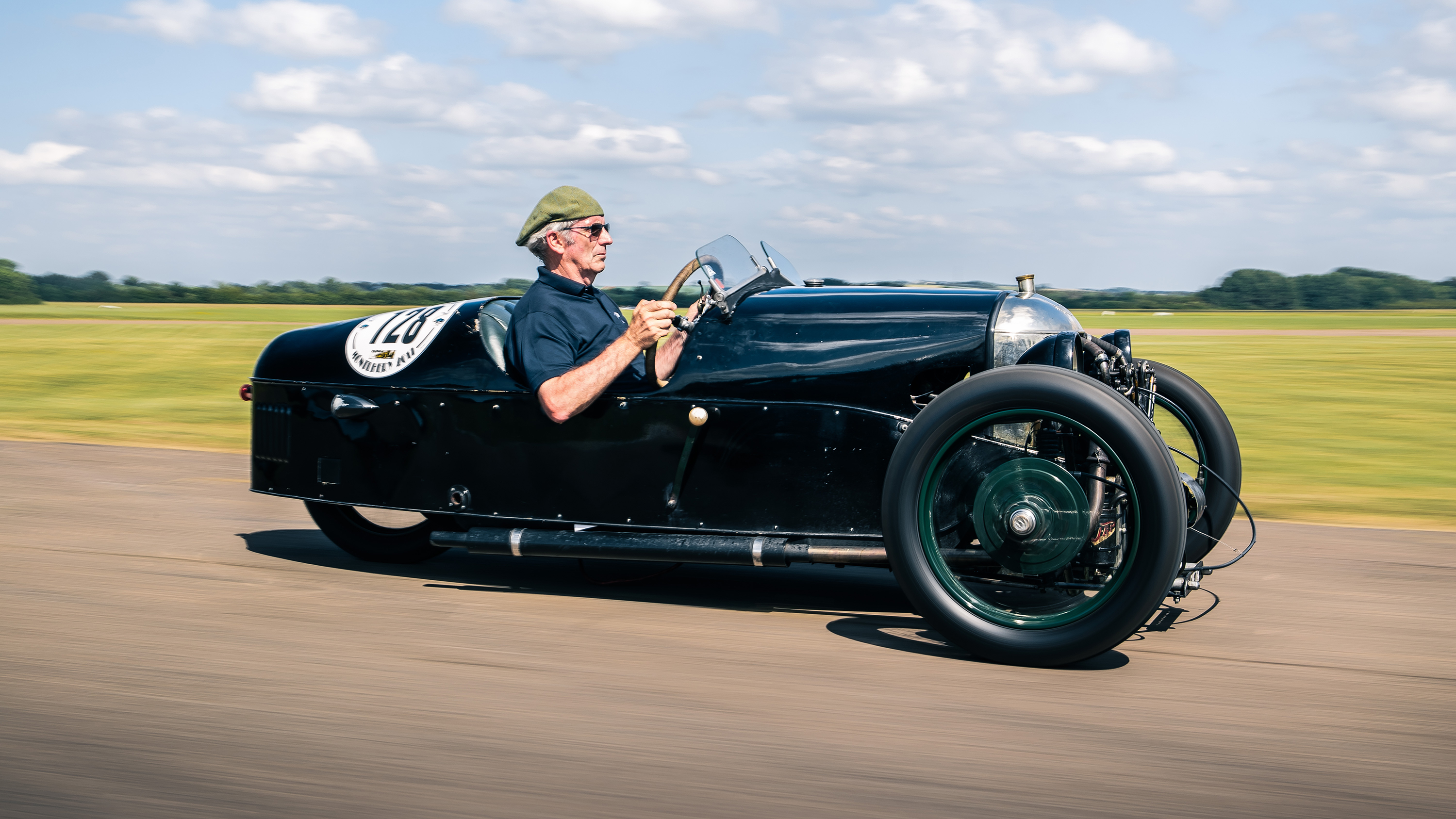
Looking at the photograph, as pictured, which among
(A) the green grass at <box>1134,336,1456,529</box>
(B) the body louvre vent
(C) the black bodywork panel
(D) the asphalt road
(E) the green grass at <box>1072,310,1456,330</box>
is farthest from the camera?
(E) the green grass at <box>1072,310,1456,330</box>

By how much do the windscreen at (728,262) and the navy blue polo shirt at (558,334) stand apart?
0.41 m

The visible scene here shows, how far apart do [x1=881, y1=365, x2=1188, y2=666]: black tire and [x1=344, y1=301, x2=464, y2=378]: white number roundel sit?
1992 mm

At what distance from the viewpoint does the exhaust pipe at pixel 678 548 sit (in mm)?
3691

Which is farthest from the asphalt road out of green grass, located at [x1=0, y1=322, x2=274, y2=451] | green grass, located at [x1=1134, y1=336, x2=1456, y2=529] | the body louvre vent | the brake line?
green grass, located at [x1=0, y1=322, x2=274, y2=451]

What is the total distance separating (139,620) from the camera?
3.83 metres

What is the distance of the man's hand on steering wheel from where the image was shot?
12.8 feet

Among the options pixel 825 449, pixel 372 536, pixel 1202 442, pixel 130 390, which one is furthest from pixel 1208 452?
pixel 130 390

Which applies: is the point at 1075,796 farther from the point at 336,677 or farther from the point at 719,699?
the point at 336,677

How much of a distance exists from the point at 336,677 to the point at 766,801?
144 cm

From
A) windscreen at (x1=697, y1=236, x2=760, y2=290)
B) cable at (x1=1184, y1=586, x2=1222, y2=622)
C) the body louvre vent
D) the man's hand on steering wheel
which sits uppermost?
windscreen at (x1=697, y1=236, x2=760, y2=290)

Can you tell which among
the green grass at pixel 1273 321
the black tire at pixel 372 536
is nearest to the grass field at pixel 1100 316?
the green grass at pixel 1273 321

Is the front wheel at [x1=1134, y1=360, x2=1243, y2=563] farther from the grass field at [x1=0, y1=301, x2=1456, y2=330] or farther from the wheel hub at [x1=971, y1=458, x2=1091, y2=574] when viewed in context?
the grass field at [x1=0, y1=301, x2=1456, y2=330]

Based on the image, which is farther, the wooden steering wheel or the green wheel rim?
the wooden steering wheel

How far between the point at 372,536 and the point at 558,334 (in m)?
1.55
